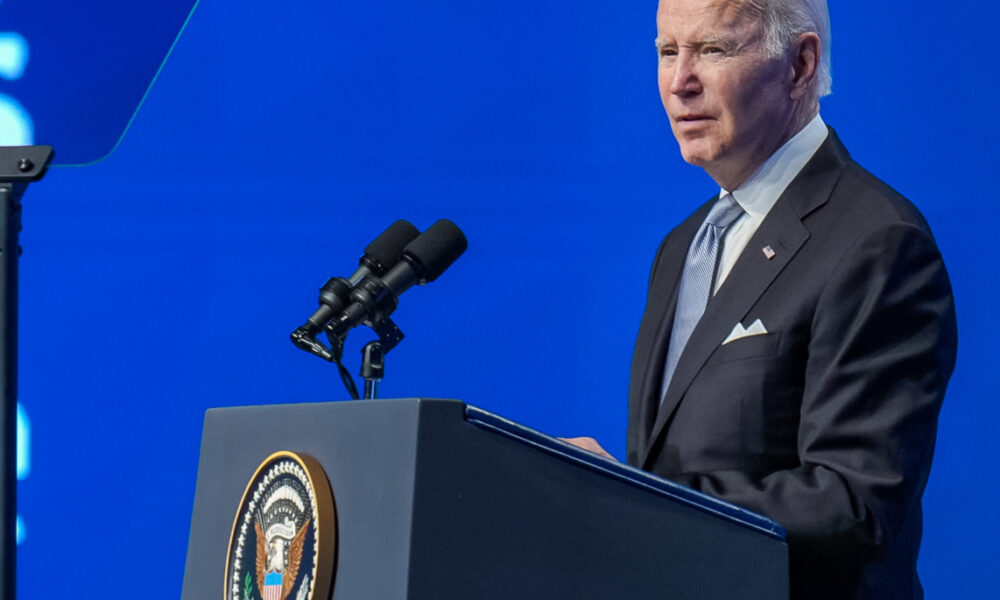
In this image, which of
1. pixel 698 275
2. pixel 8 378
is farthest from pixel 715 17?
pixel 8 378

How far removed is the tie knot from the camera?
178cm

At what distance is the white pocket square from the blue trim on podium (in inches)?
16.0

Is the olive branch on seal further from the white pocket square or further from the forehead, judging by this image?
the forehead

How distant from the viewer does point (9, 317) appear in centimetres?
150

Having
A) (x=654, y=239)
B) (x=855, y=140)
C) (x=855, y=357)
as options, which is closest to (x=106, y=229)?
(x=654, y=239)

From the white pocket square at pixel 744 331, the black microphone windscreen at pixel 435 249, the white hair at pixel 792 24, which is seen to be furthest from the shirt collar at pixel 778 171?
the black microphone windscreen at pixel 435 249

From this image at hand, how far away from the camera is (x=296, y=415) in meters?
1.14

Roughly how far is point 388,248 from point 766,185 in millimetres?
592

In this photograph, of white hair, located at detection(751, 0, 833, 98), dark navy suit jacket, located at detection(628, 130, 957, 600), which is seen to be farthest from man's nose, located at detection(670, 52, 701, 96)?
dark navy suit jacket, located at detection(628, 130, 957, 600)

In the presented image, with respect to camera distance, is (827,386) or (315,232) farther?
(315,232)

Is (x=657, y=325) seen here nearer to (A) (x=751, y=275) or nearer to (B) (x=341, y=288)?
(A) (x=751, y=275)

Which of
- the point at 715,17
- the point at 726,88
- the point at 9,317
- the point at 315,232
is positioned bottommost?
the point at 9,317

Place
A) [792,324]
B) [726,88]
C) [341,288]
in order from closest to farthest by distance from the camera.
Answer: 1. [792,324]
2. [341,288]
3. [726,88]

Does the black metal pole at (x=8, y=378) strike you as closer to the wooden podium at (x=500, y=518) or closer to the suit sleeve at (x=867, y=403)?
the wooden podium at (x=500, y=518)
